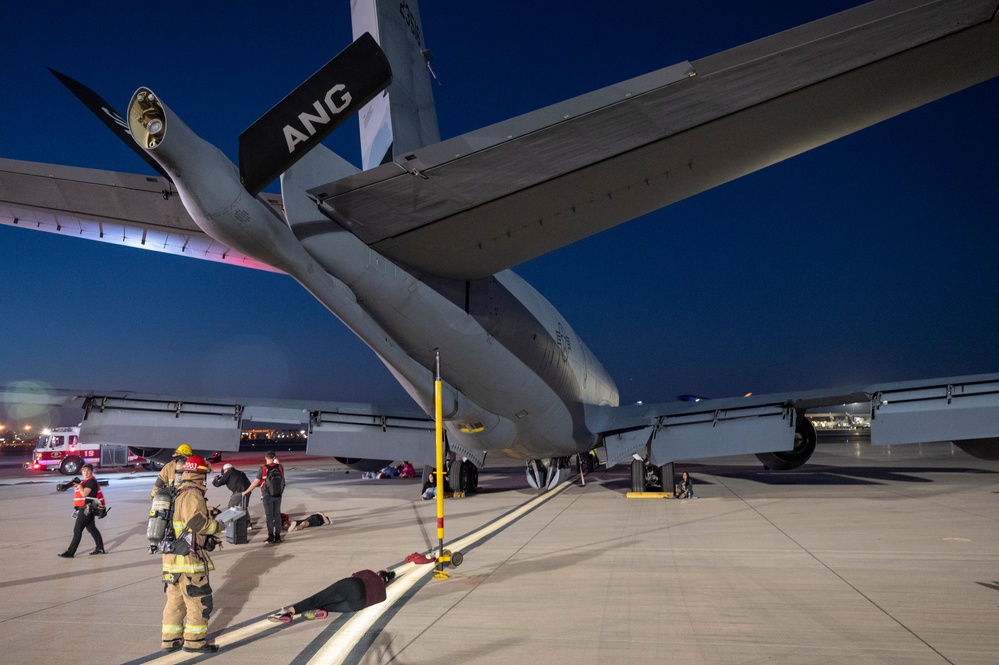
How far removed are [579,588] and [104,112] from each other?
6.93m

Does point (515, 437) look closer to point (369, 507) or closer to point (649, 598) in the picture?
point (369, 507)

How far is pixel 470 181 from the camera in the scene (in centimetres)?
659

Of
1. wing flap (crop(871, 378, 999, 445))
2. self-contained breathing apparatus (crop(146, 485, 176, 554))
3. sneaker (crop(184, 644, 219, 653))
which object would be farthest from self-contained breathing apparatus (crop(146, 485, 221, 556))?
wing flap (crop(871, 378, 999, 445))

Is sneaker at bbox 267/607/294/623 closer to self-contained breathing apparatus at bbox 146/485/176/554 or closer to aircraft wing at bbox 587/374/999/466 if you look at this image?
self-contained breathing apparatus at bbox 146/485/176/554

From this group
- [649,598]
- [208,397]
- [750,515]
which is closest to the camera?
[649,598]

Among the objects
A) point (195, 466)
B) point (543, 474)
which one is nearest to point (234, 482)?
point (195, 466)

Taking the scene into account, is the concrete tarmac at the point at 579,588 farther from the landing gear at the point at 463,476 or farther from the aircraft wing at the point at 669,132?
the aircraft wing at the point at 669,132

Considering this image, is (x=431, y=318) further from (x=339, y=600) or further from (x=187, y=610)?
(x=187, y=610)

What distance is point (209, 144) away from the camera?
5.65 meters

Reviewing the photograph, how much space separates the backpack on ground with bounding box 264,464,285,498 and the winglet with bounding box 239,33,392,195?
6855 mm

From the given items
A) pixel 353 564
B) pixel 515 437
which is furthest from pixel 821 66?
pixel 515 437

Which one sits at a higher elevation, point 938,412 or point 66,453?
point 938,412

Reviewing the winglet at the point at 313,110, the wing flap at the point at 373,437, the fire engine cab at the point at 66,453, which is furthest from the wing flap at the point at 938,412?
the fire engine cab at the point at 66,453

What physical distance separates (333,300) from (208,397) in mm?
7466
